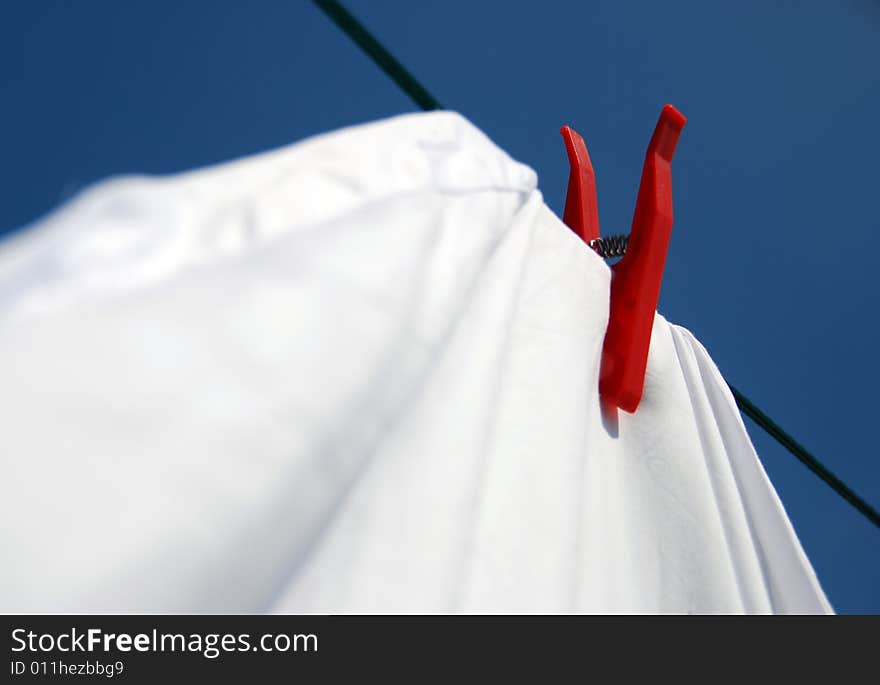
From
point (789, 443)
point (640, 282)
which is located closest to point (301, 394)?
point (640, 282)

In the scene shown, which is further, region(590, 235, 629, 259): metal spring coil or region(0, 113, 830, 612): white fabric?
region(590, 235, 629, 259): metal spring coil

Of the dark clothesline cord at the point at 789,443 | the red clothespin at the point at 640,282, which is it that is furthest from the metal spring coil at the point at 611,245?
the dark clothesline cord at the point at 789,443

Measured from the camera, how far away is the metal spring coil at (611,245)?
368 mm

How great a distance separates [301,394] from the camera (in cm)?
18

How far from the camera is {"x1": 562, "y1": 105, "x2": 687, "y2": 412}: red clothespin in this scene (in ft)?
1.11

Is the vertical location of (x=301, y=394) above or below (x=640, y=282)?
below

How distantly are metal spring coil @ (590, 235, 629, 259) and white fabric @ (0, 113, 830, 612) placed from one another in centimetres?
10

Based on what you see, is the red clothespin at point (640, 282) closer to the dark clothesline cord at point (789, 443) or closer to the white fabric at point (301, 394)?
the white fabric at point (301, 394)

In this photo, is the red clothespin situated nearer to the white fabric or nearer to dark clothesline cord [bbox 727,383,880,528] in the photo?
the white fabric

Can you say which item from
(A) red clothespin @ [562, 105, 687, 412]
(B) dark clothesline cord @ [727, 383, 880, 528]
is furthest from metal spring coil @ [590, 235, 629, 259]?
(B) dark clothesline cord @ [727, 383, 880, 528]

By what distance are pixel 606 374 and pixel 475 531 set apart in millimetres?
156

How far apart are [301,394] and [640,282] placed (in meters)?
0.23

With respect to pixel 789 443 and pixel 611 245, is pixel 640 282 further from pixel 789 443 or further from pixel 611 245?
pixel 789 443
